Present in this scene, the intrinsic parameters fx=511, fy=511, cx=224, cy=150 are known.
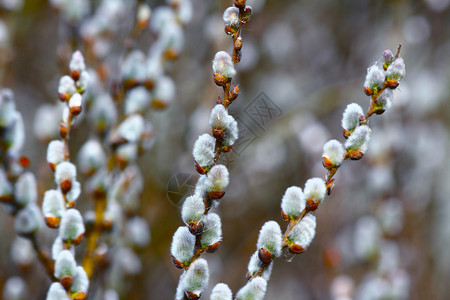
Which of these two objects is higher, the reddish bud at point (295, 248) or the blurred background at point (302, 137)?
the blurred background at point (302, 137)

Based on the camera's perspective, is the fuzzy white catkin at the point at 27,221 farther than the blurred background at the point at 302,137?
No

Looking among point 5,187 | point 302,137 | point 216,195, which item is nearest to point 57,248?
point 5,187

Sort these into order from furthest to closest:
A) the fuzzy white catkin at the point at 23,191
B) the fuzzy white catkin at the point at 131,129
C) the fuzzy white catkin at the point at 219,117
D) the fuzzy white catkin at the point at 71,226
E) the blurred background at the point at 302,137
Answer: the blurred background at the point at 302,137 < the fuzzy white catkin at the point at 131,129 < the fuzzy white catkin at the point at 23,191 < the fuzzy white catkin at the point at 71,226 < the fuzzy white catkin at the point at 219,117

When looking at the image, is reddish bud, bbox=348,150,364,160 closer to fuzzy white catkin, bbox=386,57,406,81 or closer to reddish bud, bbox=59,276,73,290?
fuzzy white catkin, bbox=386,57,406,81

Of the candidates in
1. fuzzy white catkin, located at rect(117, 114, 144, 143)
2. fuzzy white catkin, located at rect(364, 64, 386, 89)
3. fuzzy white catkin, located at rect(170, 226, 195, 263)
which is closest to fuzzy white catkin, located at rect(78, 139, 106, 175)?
fuzzy white catkin, located at rect(117, 114, 144, 143)

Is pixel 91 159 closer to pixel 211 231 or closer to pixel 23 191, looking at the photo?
pixel 23 191

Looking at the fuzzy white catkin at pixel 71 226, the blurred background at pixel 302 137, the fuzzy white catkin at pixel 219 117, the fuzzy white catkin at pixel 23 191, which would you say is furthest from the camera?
the blurred background at pixel 302 137

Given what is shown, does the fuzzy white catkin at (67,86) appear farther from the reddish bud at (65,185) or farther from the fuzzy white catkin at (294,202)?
the fuzzy white catkin at (294,202)

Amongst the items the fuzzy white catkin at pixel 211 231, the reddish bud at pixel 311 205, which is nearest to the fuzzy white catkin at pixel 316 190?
the reddish bud at pixel 311 205
